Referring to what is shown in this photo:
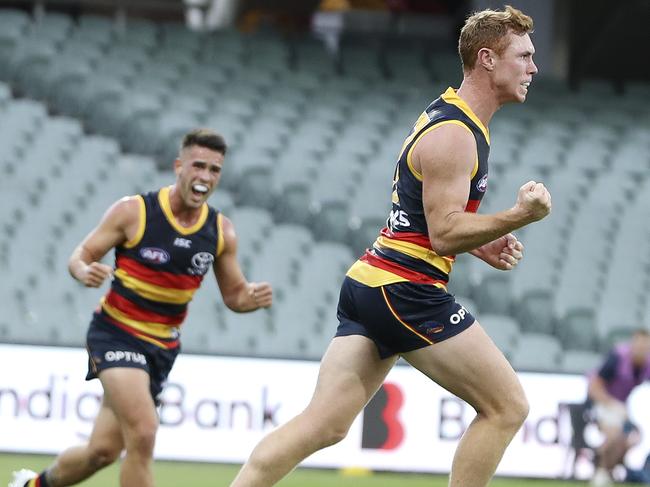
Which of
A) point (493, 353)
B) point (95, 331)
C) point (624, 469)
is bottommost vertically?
point (624, 469)

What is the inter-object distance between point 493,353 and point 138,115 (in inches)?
410

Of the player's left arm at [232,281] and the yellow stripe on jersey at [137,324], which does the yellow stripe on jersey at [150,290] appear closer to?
the yellow stripe on jersey at [137,324]

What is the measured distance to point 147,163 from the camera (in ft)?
45.1

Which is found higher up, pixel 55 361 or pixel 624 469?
pixel 55 361

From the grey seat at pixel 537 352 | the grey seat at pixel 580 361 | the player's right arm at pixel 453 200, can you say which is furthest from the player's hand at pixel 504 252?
the grey seat at pixel 537 352

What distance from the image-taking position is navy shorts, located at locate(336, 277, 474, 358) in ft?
17.3

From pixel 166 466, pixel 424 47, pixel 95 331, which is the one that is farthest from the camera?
pixel 424 47

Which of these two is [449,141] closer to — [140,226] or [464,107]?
[464,107]

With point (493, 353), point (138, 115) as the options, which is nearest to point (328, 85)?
point (138, 115)

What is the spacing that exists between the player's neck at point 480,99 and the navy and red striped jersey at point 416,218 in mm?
34

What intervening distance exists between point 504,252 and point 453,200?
669 millimetres

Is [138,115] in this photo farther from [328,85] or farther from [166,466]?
[166,466]

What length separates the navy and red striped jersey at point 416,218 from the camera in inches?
208

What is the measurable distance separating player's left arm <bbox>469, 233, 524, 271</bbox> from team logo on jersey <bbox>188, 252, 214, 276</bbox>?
Result: 67.0 inches
